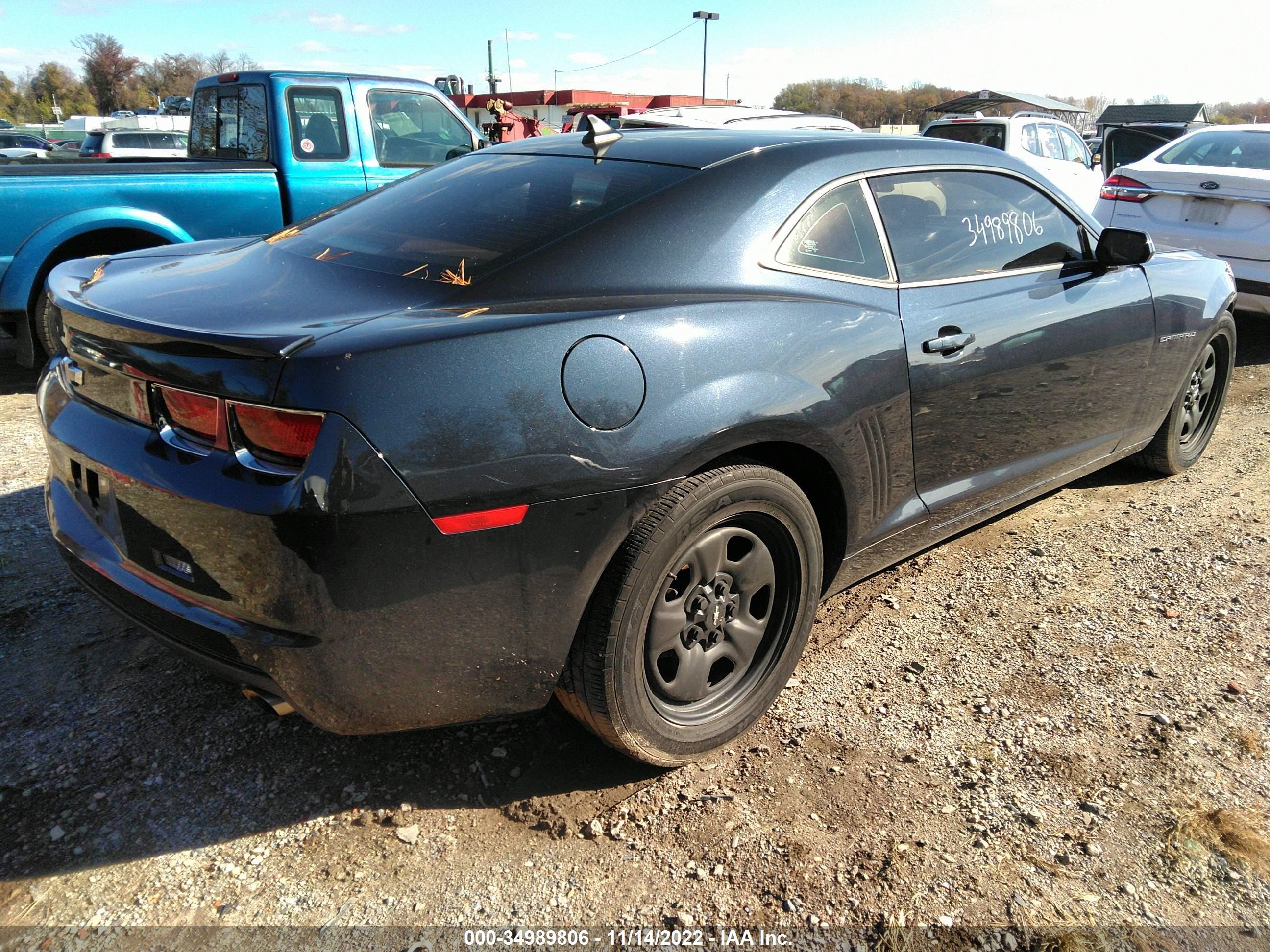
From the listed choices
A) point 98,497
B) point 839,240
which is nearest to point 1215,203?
point 839,240

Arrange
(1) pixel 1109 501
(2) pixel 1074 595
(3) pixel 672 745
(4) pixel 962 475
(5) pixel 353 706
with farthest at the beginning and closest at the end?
(1) pixel 1109 501
(2) pixel 1074 595
(4) pixel 962 475
(3) pixel 672 745
(5) pixel 353 706

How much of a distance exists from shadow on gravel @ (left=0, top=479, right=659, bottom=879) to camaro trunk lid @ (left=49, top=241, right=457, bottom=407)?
0.94 metres

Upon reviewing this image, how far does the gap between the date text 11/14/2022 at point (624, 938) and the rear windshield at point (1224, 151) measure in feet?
23.6

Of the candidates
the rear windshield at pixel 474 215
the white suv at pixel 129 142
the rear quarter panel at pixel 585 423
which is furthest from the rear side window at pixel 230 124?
the white suv at pixel 129 142

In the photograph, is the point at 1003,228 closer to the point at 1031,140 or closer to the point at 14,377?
the point at 14,377

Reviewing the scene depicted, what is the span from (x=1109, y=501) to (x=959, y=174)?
6.44 ft

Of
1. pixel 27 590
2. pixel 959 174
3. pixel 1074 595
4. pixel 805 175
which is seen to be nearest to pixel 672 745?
pixel 805 175

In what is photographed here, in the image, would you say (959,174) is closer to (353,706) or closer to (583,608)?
(583,608)

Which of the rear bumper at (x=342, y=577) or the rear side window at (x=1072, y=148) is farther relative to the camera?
the rear side window at (x=1072, y=148)

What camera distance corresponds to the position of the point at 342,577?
1.85m

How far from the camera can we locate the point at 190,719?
2.58 metres

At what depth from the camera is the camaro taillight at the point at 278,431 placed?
1.81 m

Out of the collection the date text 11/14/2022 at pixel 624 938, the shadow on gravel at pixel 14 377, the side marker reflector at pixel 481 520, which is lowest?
the date text 11/14/2022 at pixel 624 938

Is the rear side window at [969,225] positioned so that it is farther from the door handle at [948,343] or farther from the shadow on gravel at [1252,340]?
the shadow on gravel at [1252,340]
